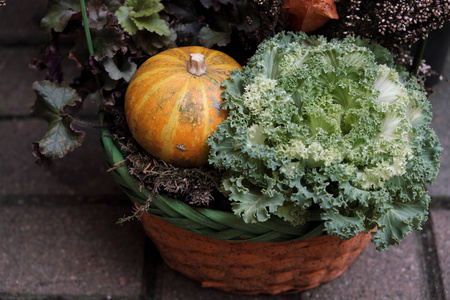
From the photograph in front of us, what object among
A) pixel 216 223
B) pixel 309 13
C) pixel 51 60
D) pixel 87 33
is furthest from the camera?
pixel 51 60

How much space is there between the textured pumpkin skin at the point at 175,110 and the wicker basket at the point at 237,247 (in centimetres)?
15

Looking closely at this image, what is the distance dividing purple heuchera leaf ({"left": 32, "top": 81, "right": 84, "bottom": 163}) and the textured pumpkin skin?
0.23 m

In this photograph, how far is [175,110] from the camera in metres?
1.62

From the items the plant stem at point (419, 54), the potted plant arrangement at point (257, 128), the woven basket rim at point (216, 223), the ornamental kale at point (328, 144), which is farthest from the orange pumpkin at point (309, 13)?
the woven basket rim at point (216, 223)

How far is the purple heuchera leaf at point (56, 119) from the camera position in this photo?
1761 millimetres

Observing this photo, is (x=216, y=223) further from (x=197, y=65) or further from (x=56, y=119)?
(x=56, y=119)

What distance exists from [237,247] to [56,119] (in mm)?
819

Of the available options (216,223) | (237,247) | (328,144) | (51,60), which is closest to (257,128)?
(328,144)

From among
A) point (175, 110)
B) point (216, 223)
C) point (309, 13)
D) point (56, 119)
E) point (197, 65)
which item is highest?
point (309, 13)

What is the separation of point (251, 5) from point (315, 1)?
0.91 feet

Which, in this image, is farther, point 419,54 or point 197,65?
point 419,54

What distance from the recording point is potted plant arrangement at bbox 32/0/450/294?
149 cm

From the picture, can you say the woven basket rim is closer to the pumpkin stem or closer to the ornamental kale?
the ornamental kale

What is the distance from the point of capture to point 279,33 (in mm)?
1771
